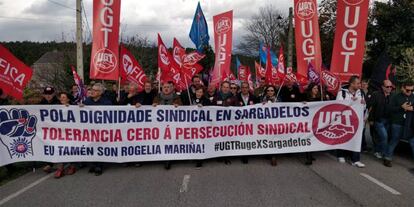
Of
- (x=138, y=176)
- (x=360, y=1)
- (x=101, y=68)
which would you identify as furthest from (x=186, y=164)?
(x=360, y=1)

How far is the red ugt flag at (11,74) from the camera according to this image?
694cm

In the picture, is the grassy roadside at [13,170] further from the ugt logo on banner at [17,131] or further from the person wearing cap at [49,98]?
the person wearing cap at [49,98]

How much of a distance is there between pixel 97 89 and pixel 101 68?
1142mm

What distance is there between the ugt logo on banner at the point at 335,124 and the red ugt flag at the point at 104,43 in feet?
14.9

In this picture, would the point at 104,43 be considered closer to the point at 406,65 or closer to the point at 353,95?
the point at 353,95

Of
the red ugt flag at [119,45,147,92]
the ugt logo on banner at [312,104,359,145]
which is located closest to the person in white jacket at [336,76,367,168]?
the ugt logo on banner at [312,104,359,145]

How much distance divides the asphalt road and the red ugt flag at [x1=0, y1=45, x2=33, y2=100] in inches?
65.0

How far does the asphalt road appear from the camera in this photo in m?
5.31

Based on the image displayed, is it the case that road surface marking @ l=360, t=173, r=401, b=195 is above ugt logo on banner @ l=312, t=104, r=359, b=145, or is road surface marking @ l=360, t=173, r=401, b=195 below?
below

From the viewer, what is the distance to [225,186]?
604 cm

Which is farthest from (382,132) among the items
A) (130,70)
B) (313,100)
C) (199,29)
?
(199,29)

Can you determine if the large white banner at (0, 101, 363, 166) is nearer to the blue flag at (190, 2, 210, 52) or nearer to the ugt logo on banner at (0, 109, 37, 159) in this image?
the ugt logo on banner at (0, 109, 37, 159)

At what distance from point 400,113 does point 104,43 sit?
21.2 feet

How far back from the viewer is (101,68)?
8.35 m
